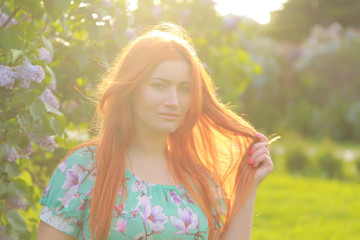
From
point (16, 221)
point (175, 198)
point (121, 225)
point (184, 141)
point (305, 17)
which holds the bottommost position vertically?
point (16, 221)

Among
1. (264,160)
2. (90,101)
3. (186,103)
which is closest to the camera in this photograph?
(186,103)

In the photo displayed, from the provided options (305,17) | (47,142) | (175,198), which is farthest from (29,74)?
(305,17)

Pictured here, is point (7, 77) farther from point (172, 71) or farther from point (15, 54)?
point (172, 71)

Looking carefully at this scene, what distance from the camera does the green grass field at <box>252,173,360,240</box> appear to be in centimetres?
577

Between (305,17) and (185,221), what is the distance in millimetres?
32081

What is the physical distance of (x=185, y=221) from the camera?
1.91 metres

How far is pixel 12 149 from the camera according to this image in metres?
2.21

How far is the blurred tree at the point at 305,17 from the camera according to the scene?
102 feet

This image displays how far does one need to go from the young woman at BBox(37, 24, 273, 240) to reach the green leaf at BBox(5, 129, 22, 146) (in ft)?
0.87

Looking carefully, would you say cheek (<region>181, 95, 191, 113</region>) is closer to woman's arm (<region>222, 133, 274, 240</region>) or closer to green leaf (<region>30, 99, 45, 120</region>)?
woman's arm (<region>222, 133, 274, 240</region>)

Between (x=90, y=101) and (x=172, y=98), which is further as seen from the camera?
(x=90, y=101)

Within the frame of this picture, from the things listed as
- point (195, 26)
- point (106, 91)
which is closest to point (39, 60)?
point (106, 91)

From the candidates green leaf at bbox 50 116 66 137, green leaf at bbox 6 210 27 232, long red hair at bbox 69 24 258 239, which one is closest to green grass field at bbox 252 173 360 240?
long red hair at bbox 69 24 258 239

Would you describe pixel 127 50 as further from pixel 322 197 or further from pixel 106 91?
pixel 322 197
